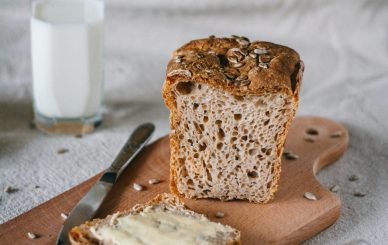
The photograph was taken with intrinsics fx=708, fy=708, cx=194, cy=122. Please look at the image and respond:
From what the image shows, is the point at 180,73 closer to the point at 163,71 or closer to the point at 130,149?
the point at 130,149

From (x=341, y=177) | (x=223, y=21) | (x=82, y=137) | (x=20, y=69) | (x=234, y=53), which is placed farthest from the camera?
(x=223, y=21)

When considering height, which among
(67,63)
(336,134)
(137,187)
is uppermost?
(67,63)

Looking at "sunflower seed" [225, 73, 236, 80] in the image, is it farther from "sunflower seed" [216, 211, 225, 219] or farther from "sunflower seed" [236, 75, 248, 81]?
"sunflower seed" [216, 211, 225, 219]

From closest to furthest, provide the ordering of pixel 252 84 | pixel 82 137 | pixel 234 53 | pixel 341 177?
pixel 252 84, pixel 234 53, pixel 341 177, pixel 82 137

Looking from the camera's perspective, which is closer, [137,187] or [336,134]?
[137,187]

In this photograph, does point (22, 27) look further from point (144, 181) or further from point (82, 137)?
point (144, 181)

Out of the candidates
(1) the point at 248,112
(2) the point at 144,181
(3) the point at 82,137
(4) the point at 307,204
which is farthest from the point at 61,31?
(4) the point at 307,204

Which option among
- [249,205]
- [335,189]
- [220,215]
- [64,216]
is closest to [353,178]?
[335,189]

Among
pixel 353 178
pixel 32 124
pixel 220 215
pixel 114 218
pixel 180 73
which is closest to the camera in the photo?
pixel 114 218
